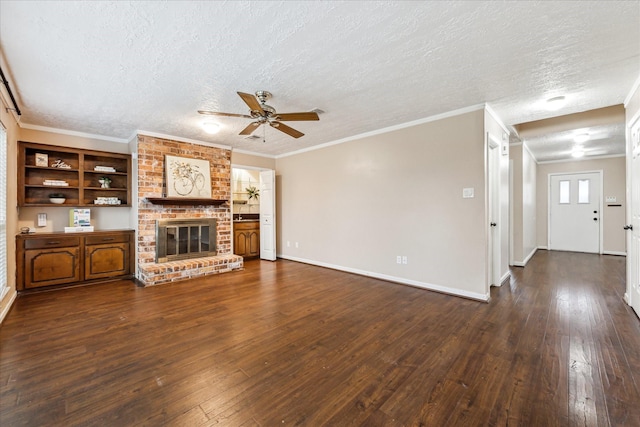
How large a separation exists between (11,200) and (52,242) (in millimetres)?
768

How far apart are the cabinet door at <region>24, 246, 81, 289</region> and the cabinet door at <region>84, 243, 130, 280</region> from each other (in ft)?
0.42

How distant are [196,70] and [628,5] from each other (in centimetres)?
321

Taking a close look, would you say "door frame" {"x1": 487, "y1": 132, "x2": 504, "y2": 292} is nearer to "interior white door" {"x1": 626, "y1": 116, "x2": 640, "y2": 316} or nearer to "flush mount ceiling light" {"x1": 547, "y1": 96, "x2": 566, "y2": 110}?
"flush mount ceiling light" {"x1": 547, "y1": 96, "x2": 566, "y2": 110}

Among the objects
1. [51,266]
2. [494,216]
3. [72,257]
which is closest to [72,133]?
[72,257]

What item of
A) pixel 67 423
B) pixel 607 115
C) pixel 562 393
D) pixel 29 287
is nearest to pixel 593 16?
pixel 562 393

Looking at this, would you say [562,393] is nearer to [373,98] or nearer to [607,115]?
[373,98]

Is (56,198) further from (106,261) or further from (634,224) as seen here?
(634,224)

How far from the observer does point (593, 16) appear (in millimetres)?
1830

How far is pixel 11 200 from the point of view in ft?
11.2

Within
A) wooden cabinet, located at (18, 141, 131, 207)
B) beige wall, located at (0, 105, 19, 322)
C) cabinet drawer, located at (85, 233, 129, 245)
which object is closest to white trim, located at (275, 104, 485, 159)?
wooden cabinet, located at (18, 141, 131, 207)

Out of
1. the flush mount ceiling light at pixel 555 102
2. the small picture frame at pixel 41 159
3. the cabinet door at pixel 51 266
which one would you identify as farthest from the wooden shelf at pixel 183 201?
the flush mount ceiling light at pixel 555 102

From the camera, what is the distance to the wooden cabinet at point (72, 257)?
3.76 m

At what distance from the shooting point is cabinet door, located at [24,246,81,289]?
3777 millimetres

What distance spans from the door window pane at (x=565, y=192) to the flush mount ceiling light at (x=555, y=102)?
205 inches
